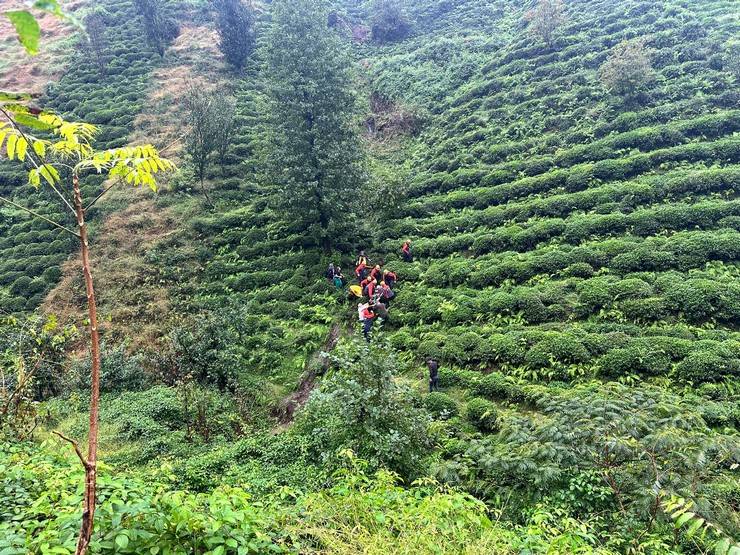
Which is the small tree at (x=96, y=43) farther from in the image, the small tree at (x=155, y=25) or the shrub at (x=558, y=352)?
the shrub at (x=558, y=352)

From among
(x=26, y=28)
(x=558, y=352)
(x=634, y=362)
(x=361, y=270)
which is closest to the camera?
(x=26, y=28)

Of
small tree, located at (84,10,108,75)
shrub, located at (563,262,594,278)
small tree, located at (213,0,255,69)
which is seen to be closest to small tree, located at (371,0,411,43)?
small tree, located at (213,0,255,69)

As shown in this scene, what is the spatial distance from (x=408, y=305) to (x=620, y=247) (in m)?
6.61

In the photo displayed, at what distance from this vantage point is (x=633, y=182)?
1553 centimetres

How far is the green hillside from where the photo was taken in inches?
181

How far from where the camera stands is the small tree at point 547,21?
26047 millimetres

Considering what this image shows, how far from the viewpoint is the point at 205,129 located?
21375mm

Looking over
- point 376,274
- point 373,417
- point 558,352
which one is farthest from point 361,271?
point 373,417

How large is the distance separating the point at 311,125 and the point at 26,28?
17310 millimetres

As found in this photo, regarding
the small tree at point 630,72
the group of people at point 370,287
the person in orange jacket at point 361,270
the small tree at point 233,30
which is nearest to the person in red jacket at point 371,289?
the group of people at point 370,287

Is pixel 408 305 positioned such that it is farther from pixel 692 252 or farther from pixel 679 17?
pixel 679 17

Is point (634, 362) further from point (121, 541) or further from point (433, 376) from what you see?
point (121, 541)

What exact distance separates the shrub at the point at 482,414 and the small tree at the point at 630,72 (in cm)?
1662

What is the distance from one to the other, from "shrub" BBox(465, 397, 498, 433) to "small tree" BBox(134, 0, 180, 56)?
3702cm
